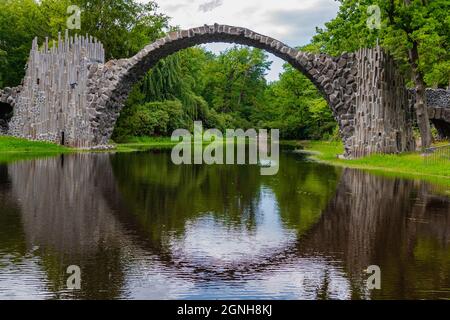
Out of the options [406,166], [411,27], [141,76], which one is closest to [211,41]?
[141,76]

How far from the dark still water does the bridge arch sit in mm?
16033

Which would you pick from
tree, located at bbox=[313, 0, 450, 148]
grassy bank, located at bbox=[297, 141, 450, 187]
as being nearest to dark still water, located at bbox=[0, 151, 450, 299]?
grassy bank, located at bbox=[297, 141, 450, 187]

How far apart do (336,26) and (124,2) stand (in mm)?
24888

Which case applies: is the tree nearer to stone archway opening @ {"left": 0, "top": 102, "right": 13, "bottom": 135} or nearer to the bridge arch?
the bridge arch

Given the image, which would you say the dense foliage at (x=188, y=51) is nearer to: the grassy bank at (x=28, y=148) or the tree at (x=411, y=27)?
the tree at (x=411, y=27)

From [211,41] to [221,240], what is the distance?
30733 mm

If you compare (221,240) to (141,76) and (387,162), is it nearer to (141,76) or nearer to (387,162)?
(387,162)

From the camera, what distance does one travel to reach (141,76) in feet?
144

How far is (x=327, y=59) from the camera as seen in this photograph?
116ft

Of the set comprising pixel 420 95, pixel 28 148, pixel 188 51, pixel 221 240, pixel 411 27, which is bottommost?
pixel 221 240

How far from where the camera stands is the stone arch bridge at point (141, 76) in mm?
32469

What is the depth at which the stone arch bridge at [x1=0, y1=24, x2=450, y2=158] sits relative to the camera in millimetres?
32469

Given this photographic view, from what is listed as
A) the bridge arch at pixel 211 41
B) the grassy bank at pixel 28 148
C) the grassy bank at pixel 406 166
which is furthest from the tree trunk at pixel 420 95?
the grassy bank at pixel 28 148

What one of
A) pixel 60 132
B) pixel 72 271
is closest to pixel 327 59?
pixel 60 132
